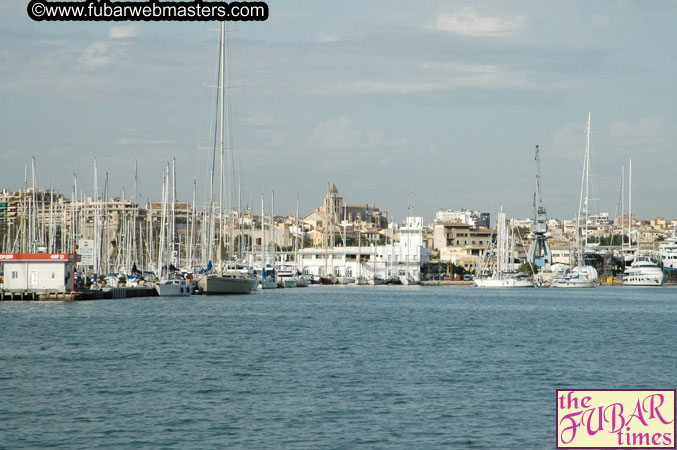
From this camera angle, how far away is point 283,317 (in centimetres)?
4572

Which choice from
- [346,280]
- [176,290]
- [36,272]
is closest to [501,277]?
[346,280]

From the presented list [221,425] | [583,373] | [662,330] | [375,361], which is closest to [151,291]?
[662,330]

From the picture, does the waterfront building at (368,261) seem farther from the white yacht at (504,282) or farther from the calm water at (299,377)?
the calm water at (299,377)

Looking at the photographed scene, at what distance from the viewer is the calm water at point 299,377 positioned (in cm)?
1725

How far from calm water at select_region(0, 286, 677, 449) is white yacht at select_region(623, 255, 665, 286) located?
268ft

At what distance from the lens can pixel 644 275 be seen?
123 metres

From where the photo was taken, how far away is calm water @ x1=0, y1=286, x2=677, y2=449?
56.6ft

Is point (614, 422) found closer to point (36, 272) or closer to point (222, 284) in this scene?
point (36, 272)

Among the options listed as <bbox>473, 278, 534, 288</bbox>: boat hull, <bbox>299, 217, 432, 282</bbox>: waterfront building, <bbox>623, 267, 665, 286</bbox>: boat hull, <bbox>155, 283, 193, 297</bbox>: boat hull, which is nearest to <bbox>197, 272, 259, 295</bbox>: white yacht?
<bbox>155, 283, 193, 297</bbox>: boat hull

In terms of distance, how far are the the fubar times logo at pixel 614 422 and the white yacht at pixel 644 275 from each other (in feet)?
358

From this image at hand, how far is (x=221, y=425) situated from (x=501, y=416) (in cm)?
552

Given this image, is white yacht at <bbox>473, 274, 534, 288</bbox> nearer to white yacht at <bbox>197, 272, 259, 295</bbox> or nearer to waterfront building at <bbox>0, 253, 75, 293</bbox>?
white yacht at <bbox>197, 272, 259, 295</bbox>

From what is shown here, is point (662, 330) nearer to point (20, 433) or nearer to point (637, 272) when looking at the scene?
point (20, 433)

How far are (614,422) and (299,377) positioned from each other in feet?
31.8
